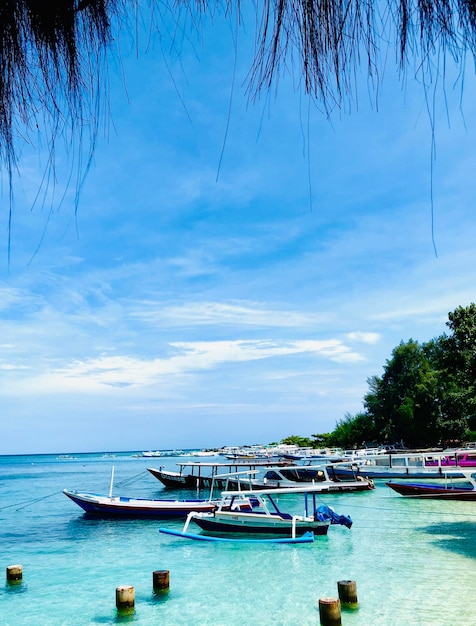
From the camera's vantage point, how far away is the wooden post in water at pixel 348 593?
1032 cm

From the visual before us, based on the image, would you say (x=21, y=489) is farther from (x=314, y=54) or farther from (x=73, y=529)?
(x=314, y=54)

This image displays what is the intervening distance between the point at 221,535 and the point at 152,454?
13728cm

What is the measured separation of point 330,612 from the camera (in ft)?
30.3

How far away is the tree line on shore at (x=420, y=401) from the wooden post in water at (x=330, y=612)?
1275 inches

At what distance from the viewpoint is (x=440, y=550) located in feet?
51.5

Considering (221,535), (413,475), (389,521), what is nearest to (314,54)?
(221,535)

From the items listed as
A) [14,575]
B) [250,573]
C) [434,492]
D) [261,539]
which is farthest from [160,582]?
[434,492]

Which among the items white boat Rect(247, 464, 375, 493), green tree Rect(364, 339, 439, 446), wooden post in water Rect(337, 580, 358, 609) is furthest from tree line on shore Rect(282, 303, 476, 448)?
wooden post in water Rect(337, 580, 358, 609)

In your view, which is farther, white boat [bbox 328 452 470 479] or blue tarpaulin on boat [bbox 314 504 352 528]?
white boat [bbox 328 452 470 479]

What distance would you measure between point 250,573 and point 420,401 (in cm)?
4464

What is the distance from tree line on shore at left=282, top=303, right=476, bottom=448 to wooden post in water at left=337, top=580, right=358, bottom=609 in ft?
102

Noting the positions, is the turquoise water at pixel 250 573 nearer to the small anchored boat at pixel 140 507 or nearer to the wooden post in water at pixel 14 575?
the wooden post in water at pixel 14 575

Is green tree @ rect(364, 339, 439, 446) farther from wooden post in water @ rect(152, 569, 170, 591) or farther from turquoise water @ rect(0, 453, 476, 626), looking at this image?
wooden post in water @ rect(152, 569, 170, 591)

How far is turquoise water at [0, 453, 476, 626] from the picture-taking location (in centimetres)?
1083
